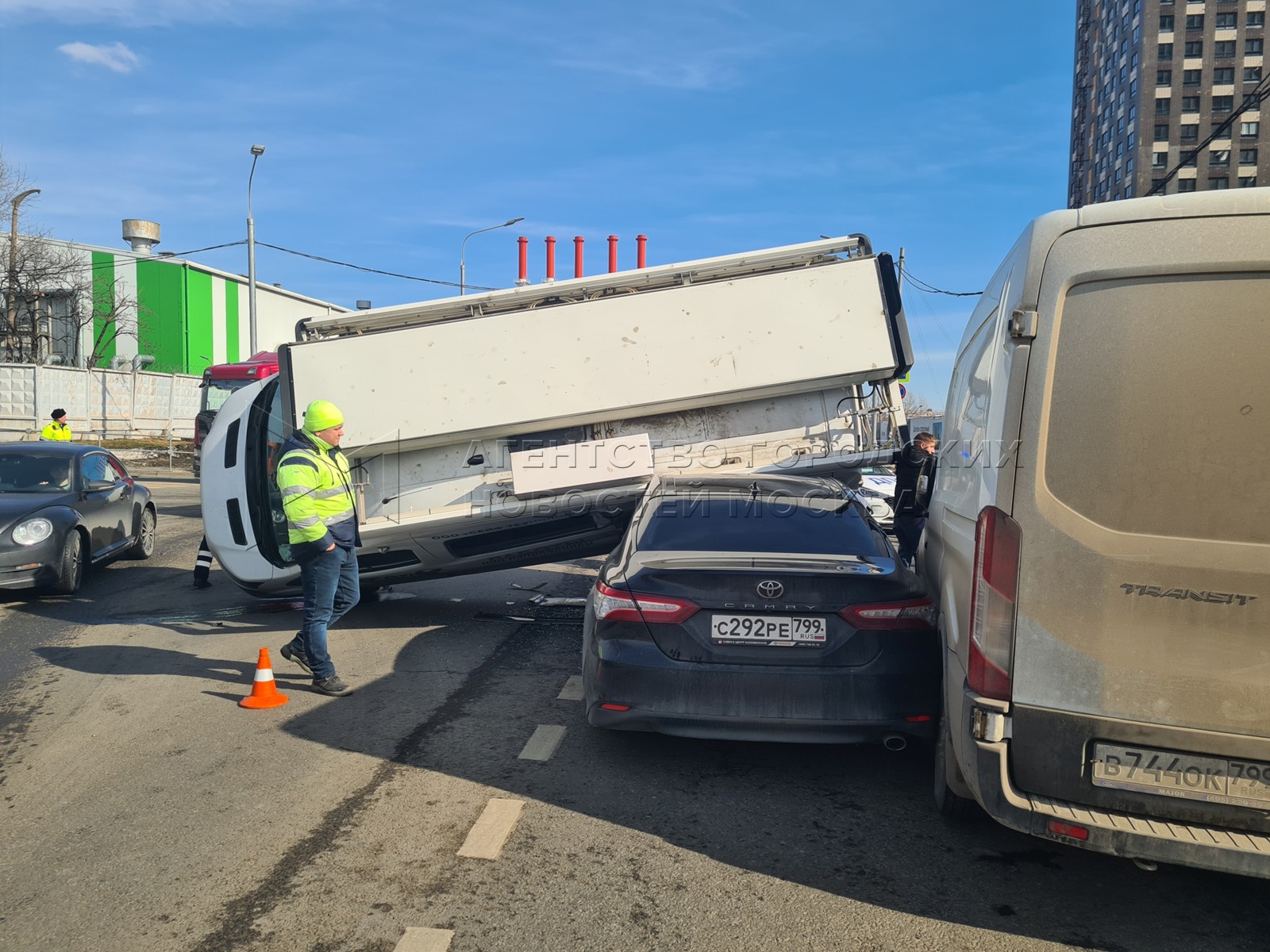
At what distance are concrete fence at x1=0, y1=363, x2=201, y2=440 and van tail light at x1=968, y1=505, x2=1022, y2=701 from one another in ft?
101

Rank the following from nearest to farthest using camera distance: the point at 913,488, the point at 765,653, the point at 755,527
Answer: the point at 765,653 → the point at 755,527 → the point at 913,488

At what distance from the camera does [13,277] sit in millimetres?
36625

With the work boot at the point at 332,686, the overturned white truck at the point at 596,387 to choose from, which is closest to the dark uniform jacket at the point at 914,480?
the overturned white truck at the point at 596,387

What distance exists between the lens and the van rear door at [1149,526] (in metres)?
2.98

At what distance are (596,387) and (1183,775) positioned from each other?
5.14 metres

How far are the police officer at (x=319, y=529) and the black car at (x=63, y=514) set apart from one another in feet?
13.3

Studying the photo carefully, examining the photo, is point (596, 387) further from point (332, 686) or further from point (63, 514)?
point (63, 514)

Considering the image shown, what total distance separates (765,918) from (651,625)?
150 centimetres

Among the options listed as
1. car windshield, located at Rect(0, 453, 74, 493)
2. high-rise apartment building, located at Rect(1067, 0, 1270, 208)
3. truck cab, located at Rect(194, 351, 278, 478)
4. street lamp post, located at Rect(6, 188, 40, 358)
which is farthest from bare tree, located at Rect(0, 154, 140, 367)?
high-rise apartment building, located at Rect(1067, 0, 1270, 208)

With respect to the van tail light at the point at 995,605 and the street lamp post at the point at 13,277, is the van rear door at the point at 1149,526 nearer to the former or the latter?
the van tail light at the point at 995,605

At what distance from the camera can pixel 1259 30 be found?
8738 cm

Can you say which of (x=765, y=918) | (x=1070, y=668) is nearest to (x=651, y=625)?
(x=765, y=918)

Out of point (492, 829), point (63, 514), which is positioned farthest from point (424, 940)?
point (63, 514)

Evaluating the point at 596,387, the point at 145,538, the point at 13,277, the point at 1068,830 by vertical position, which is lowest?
the point at 145,538
